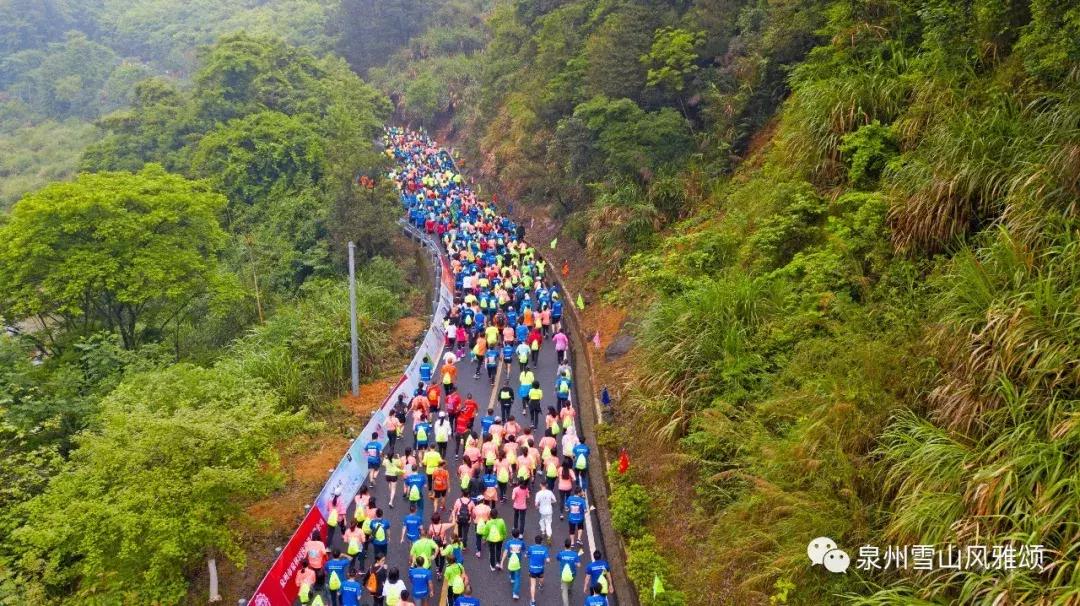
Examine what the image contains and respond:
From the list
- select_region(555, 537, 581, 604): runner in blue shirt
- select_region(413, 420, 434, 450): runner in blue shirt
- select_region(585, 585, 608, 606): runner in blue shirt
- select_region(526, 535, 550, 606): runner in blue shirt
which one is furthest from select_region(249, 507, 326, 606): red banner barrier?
select_region(585, 585, 608, 606): runner in blue shirt

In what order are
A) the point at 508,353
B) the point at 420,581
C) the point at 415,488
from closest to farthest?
the point at 420,581, the point at 415,488, the point at 508,353

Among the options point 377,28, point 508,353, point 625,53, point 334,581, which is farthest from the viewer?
point 377,28

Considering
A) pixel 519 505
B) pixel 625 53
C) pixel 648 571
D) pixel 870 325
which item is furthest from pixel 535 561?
pixel 625 53

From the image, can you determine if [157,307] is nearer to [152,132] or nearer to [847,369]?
[152,132]

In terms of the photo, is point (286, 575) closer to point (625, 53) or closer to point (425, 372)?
Answer: point (425, 372)

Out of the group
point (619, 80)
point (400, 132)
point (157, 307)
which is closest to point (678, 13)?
point (619, 80)

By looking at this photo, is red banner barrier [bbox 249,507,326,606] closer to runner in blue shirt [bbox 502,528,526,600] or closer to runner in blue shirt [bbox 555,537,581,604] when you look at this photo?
runner in blue shirt [bbox 502,528,526,600]

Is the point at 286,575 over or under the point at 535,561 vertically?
under
